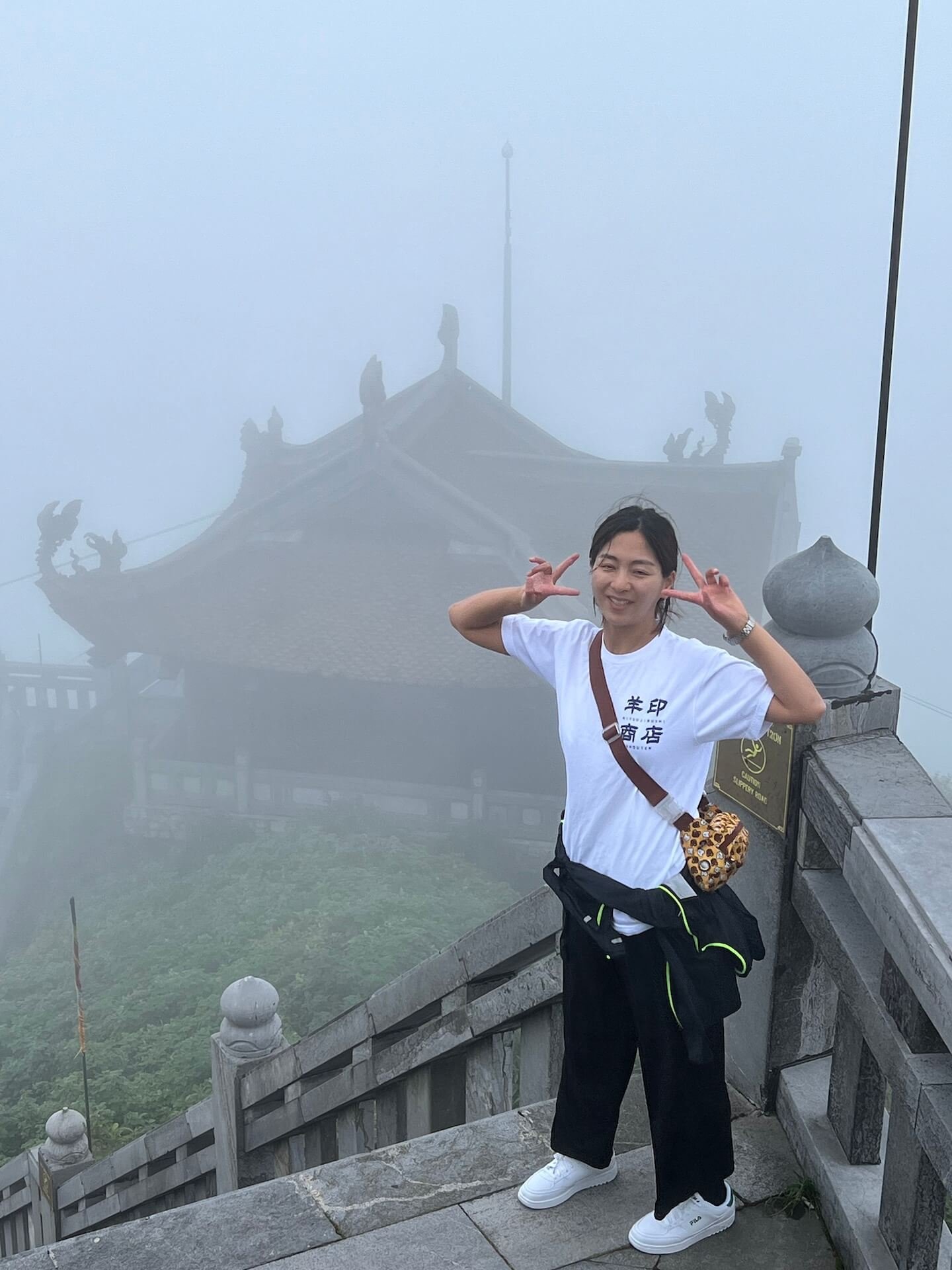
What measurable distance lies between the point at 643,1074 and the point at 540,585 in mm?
1011

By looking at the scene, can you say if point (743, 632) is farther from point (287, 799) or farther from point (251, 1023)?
point (287, 799)

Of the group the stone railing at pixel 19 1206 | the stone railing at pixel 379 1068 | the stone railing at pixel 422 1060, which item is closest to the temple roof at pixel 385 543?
the stone railing at pixel 19 1206

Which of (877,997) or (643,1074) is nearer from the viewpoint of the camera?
(877,997)

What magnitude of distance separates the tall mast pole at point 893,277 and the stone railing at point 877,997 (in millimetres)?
669

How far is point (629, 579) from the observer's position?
2.03 metres

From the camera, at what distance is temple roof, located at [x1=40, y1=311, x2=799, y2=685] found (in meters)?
24.4

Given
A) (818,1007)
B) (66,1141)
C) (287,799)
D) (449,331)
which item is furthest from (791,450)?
(818,1007)

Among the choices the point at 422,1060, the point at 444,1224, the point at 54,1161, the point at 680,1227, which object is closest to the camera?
the point at 680,1227

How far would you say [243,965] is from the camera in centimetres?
1688

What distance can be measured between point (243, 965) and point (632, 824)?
1608 cm

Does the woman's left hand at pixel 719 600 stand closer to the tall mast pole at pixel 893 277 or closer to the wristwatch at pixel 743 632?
the wristwatch at pixel 743 632

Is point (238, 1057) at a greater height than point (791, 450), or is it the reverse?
point (791, 450)

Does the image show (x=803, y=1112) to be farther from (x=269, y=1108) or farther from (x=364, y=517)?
(x=364, y=517)

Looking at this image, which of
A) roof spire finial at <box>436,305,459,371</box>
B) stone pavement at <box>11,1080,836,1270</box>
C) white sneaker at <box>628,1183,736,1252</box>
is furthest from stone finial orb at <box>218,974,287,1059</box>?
roof spire finial at <box>436,305,459,371</box>
